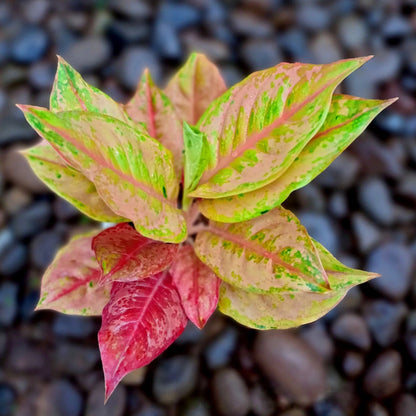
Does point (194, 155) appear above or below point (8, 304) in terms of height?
above

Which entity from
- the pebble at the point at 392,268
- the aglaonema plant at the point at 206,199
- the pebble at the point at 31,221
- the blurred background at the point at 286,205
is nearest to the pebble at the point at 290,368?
the blurred background at the point at 286,205

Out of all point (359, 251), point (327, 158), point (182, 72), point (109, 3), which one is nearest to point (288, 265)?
point (327, 158)

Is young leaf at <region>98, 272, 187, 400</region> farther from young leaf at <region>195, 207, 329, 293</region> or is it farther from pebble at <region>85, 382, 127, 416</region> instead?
pebble at <region>85, 382, 127, 416</region>

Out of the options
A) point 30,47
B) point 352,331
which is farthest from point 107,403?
point 30,47

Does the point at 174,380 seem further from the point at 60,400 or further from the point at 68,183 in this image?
the point at 68,183

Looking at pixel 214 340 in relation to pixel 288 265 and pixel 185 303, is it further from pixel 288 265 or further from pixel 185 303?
pixel 288 265

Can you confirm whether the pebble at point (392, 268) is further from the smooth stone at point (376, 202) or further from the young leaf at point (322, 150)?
the young leaf at point (322, 150)
